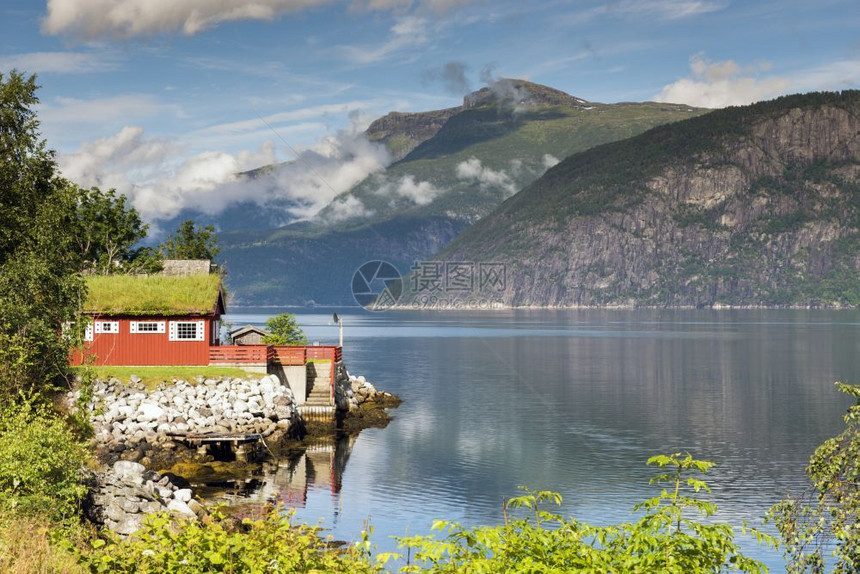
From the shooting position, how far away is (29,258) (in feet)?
141

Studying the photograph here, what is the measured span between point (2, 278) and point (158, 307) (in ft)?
76.4

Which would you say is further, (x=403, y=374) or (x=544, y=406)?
(x=403, y=374)

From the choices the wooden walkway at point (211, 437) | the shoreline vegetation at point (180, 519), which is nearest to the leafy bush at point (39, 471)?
the shoreline vegetation at point (180, 519)

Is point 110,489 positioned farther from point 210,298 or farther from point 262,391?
point 210,298

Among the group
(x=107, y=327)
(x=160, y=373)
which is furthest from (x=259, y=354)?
(x=107, y=327)

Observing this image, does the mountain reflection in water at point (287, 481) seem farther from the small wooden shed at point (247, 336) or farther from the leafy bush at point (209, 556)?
the leafy bush at point (209, 556)

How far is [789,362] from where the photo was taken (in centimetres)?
14475

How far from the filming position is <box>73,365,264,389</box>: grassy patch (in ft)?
199

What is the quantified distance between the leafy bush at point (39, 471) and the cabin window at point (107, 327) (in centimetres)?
3333

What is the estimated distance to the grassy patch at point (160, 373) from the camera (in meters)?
60.7

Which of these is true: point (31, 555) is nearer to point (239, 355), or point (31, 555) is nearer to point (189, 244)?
point (239, 355)

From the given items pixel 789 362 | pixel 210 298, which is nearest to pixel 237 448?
pixel 210 298

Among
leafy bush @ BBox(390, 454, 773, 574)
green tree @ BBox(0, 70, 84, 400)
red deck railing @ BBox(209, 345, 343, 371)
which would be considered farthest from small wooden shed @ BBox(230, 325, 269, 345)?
leafy bush @ BBox(390, 454, 773, 574)

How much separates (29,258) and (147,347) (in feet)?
77.0
